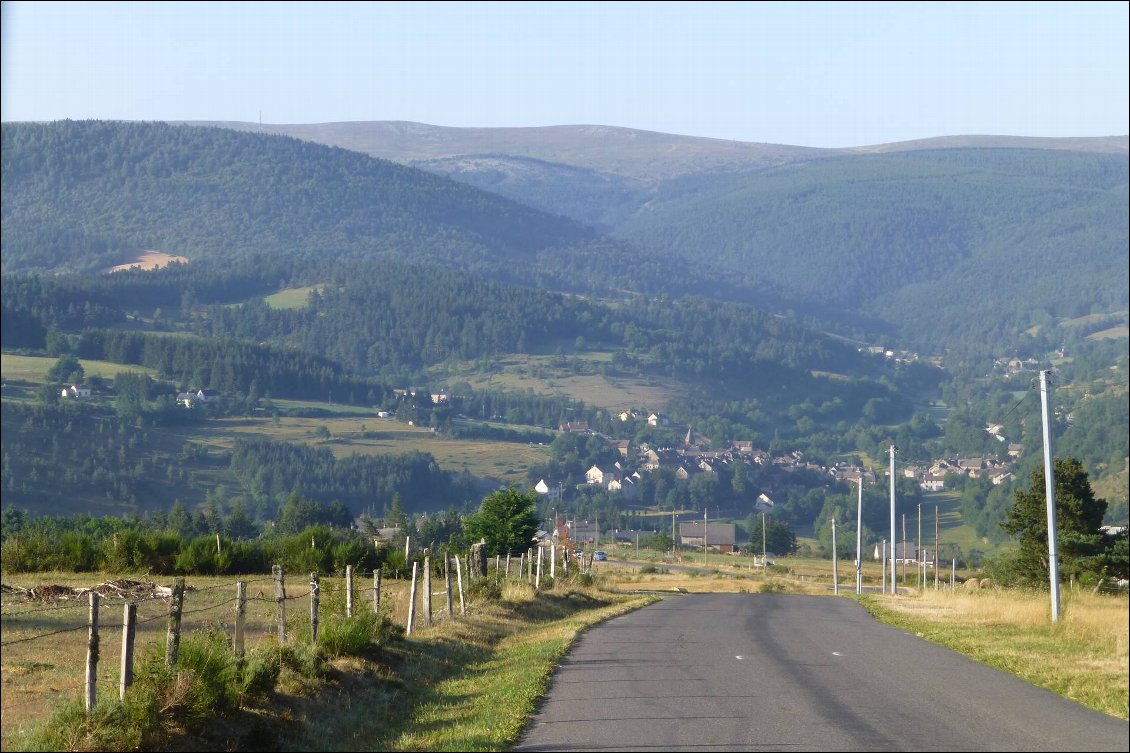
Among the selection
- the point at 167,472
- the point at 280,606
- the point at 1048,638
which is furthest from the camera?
the point at 167,472

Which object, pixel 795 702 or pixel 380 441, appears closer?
pixel 795 702

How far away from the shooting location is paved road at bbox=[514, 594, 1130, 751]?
38.6ft

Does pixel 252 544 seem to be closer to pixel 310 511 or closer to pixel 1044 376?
pixel 1044 376

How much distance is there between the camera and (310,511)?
289 ft

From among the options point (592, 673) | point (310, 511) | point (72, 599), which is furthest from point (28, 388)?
point (592, 673)

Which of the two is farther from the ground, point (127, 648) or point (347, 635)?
point (127, 648)

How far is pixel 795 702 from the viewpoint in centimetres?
1412

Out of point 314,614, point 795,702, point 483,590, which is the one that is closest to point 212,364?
point 483,590

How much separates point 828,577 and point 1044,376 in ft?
196

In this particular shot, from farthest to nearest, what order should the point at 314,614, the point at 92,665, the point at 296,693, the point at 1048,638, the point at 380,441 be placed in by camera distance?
the point at 380,441
the point at 1048,638
the point at 314,614
the point at 296,693
the point at 92,665

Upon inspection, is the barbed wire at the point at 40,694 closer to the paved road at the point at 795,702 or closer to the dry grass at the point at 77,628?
the dry grass at the point at 77,628

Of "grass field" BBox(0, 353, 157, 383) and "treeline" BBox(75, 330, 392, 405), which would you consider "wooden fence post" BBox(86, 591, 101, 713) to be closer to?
"grass field" BBox(0, 353, 157, 383)

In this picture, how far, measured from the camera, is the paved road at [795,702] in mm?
11766

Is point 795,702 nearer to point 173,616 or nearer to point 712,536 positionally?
point 173,616
